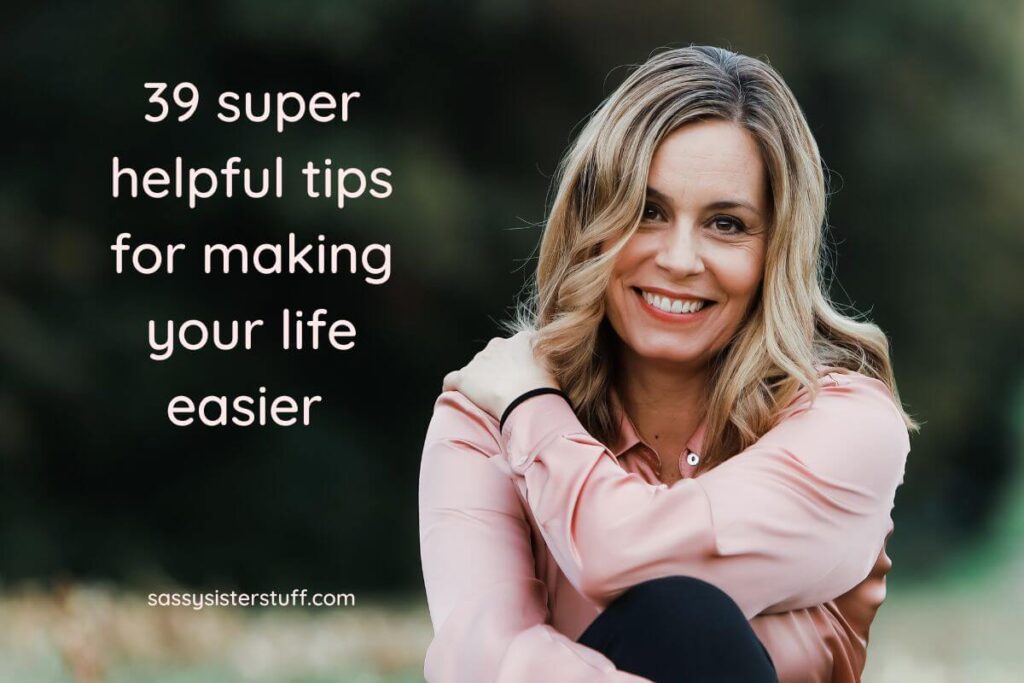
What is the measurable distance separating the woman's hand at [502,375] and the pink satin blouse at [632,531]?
0.03 meters

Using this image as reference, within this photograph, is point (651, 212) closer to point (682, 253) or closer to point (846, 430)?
point (682, 253)

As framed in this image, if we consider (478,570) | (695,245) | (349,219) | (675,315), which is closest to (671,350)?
(675,315)

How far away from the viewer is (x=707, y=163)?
188cm

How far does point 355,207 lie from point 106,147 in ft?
2.54

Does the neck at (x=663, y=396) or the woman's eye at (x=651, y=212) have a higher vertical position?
the woman's eye at (x=651, y=212)

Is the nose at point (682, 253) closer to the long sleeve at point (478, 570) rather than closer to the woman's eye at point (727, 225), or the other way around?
the woman's eye at point (727, 225)

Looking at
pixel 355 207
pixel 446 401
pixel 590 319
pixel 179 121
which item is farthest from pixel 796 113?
pixel 179 121

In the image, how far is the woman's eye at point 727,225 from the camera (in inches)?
75.3

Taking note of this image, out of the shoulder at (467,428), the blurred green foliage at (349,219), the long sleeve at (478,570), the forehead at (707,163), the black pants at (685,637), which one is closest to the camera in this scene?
the black pants at (685,637)

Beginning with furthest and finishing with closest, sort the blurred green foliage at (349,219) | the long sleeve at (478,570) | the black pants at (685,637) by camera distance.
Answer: the blurred green foliage at (349,219) < the long sleeve at (478,570) < the black pants at (685,637)

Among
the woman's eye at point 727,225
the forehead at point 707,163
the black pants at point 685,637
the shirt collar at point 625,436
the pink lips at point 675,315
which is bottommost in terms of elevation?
the black pants at point 685,637
